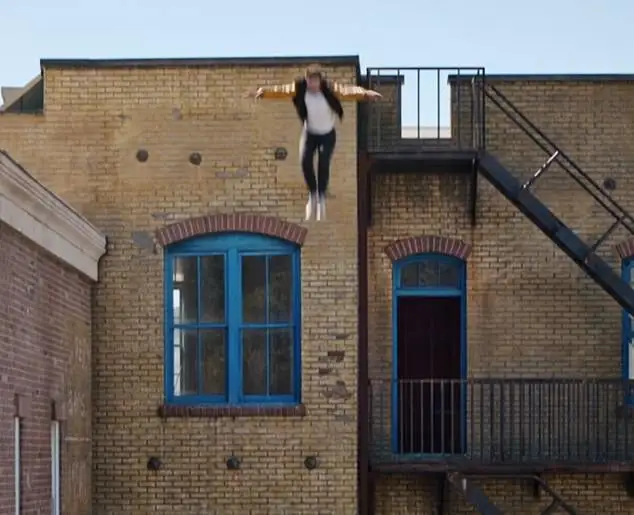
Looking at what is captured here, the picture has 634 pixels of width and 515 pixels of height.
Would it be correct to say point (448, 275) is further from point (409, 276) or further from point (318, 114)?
point (318, 114)

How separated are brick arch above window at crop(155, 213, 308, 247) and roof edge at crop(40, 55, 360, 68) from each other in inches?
74.0

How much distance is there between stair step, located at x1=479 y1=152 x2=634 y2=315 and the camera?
2134 centimetres

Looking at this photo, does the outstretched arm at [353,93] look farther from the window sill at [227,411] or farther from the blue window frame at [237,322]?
the window sill at [227,411]

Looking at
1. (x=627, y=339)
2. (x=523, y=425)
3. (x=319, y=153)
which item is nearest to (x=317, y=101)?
(x=319, y=153)

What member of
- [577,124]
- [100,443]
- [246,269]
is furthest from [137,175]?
[577,124]

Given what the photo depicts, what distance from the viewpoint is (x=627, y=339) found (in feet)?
74.4

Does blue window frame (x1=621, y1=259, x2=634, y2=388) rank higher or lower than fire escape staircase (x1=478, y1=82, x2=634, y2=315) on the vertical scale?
lower

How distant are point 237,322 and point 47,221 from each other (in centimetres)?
376

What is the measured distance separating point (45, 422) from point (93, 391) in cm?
271

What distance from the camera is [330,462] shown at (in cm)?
2150

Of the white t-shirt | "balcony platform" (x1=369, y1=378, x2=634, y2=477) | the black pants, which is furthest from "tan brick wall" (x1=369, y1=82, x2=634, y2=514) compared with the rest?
the white t-shirt

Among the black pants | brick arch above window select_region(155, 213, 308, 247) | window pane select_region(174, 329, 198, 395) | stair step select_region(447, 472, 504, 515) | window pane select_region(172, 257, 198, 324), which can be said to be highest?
the black pants

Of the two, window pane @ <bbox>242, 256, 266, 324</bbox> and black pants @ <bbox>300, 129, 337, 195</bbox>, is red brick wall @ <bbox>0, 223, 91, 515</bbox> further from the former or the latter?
black pants @ <bbox>300, 129, 337, 195</bbox>

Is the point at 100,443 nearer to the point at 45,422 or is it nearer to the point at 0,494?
the point at 45,422
